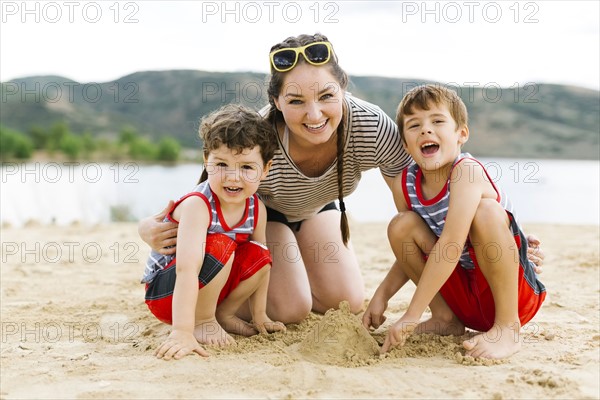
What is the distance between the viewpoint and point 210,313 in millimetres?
3039

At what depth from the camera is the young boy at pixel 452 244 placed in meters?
2.78

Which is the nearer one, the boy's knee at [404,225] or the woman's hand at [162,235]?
the boy's knee at [404,225]

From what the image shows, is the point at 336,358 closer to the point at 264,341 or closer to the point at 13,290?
the point at 264,341

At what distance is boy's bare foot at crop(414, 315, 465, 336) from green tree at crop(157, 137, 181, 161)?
49.1ft

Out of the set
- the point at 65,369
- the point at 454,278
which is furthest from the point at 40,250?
the point at 454,278

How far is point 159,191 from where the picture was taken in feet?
36.7

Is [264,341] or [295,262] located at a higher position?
[295,262]

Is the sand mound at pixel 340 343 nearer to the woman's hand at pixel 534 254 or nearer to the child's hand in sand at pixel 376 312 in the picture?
the child's hand in sand at pixel 376 312

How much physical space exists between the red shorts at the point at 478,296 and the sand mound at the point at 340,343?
1.66 feet

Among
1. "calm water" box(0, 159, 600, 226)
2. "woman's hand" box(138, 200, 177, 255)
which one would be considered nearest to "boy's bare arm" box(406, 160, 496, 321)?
"woman's hand" box(138, 200, 177, 255)

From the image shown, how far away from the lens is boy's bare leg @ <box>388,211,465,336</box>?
2.99 metres

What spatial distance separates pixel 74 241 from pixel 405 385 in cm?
494

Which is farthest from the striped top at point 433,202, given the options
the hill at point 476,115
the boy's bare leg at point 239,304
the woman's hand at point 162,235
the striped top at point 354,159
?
the hill at point 476,115

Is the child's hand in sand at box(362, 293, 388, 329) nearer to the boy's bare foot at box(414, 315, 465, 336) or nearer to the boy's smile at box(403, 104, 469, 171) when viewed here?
the boy's bare foot at box(414, 315, 465, 336)
